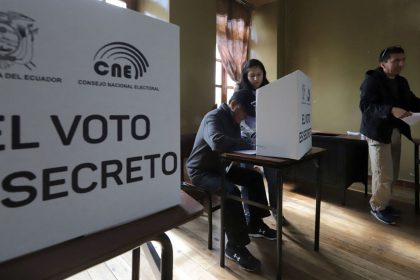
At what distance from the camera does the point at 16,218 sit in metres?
0.37

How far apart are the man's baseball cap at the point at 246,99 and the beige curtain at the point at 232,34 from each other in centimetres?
181

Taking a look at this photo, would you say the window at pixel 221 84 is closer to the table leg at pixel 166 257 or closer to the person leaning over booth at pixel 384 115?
the person leaning over booth at pixel 384 115

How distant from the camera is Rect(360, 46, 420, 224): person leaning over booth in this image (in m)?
1.88

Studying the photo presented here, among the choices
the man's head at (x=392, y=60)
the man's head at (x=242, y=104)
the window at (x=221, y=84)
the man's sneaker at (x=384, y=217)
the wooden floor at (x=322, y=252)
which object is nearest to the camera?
the wooden floor at (x=322, y=252)

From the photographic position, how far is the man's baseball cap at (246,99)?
1644 mm

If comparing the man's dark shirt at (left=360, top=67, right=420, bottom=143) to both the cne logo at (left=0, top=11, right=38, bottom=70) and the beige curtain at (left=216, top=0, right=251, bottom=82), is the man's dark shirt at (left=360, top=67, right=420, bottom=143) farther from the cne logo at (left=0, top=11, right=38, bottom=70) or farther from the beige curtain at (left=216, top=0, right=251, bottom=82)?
the cne logo at (left=0, top=11, right=38, bottom=70)

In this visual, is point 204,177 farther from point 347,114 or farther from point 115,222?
point 347,114

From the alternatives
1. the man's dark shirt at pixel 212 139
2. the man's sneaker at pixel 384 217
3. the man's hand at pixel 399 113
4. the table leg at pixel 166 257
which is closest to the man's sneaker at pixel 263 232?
the man's dark shirt at pixel 212 139

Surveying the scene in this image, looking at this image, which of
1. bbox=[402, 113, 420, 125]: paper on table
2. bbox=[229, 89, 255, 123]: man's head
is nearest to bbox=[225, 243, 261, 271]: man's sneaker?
bbox=[229, 89, 255, 123]: man's head

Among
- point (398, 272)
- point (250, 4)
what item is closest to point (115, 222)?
point (398, 272)

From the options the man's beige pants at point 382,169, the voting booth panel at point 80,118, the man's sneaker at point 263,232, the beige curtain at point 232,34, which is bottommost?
the man's sneaker at point 263,232

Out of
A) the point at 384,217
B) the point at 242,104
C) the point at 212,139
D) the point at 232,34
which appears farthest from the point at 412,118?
the point at 232,34

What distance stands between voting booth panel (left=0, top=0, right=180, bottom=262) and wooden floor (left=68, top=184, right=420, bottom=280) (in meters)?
1.08

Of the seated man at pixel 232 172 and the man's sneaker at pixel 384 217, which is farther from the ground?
the seated man at pixel 232 172
